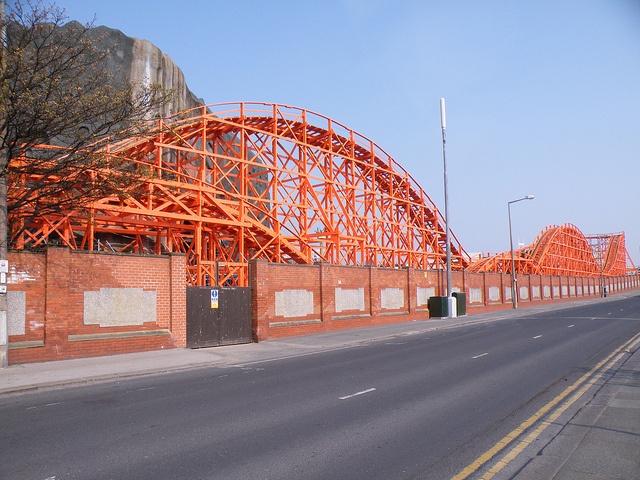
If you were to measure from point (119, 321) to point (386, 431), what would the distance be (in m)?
11.8

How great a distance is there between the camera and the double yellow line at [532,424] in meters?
5.69

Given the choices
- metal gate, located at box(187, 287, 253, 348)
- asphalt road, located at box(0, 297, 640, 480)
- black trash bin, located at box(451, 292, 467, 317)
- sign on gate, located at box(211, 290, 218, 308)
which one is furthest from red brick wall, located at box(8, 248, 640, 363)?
black trash bin, located at box(451, 292, 467, 317)

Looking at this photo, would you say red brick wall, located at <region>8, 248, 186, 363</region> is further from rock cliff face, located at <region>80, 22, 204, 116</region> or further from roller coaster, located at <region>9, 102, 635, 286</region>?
rock cliff face, located at <region>80, 22, 204, 116</region>

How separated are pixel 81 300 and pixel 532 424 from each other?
42.6 ft

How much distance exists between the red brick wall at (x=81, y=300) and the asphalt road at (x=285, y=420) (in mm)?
3911

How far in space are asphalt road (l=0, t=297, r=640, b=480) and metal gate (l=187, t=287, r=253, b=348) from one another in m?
4.93

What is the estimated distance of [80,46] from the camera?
545 inches

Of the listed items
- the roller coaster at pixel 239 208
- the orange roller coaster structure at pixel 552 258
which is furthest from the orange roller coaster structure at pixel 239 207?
the orange roller coaster structure at pixel 552 258

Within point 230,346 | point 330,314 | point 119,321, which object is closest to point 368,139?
point 330,314

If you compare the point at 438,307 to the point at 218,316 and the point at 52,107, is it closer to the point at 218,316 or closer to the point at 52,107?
the point at 218,316

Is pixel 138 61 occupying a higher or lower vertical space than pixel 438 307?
higher

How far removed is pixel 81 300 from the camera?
51.8ft

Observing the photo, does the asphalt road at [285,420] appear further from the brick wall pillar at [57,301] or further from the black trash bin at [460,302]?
the black trash bin at [460,302]

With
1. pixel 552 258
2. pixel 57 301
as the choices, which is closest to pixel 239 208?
pixel 57 301
